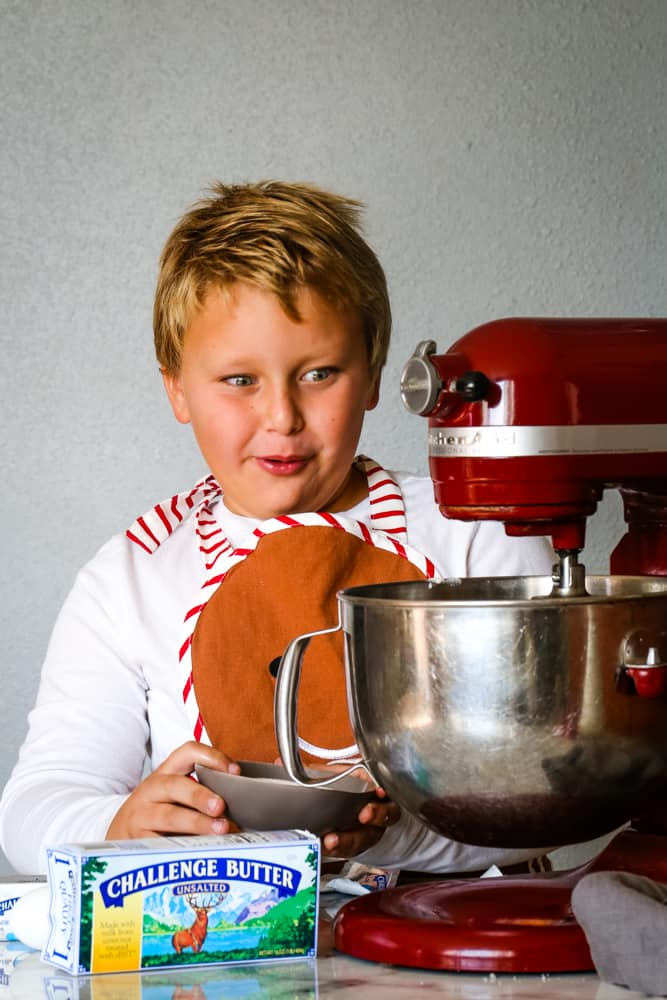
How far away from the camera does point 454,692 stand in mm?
785

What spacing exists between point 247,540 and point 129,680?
18cm

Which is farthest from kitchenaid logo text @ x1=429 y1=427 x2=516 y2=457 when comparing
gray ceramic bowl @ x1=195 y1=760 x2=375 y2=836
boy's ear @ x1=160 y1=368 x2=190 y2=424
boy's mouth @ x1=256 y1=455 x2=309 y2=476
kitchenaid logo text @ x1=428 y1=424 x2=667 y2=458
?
boy's ear @ x1=160 y1=368 x2=190 y2=424

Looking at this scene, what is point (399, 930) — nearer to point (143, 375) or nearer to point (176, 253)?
point (176, 253)

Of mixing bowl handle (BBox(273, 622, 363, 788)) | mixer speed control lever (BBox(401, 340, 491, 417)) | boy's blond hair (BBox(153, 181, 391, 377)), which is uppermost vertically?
boy's blond hair (BBox(153, 181, 391, 377))

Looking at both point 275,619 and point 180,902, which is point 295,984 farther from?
point 275,619

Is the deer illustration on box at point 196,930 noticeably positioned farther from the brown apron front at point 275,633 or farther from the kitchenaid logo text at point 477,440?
the brown apron front at point 275,633

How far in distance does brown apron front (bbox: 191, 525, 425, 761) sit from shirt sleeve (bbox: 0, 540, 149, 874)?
0.26 ft

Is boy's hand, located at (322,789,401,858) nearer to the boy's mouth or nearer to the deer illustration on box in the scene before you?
the deer illustration on box

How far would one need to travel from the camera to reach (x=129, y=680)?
53.6 inches

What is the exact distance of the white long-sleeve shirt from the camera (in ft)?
3.96

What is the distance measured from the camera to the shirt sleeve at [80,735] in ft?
3.91

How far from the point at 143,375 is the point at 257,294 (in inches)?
30.7

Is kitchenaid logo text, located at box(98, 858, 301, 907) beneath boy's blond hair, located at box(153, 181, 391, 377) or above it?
beneath

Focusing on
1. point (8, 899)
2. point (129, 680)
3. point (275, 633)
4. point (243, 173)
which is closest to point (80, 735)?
point (129, 680)
